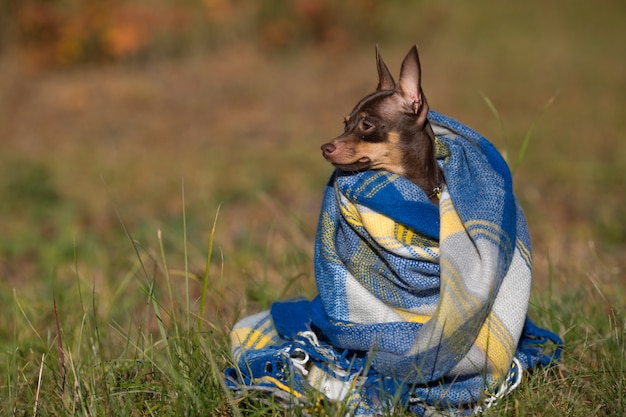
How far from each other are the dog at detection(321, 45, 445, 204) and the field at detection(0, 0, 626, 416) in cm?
52

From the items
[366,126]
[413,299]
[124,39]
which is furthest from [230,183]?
[124,39]

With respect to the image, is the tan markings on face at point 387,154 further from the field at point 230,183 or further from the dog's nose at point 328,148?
the field at point 230,183

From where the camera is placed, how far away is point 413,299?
7.35 feet

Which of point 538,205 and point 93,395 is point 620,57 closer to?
point 538,205

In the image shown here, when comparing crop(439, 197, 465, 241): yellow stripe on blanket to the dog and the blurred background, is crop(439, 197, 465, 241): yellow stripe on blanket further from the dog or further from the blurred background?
the blurred background

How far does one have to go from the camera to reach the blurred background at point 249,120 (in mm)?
4488

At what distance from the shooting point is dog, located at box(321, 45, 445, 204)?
7.41ft

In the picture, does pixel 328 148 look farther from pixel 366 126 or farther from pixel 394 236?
pixel 394 236

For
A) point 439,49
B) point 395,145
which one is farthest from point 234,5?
point 395,145

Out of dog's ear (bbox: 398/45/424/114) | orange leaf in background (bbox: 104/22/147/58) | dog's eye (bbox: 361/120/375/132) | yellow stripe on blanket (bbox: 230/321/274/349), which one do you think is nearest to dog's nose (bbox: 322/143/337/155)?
dog's eye (bbox: 361/120/375/132)

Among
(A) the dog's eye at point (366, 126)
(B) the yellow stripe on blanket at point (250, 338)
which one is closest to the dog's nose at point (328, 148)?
(A) the dog's eye at point (366, 126)

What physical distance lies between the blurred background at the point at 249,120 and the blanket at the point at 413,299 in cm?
59

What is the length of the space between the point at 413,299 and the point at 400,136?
0.49 metres

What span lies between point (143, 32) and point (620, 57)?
674cm
